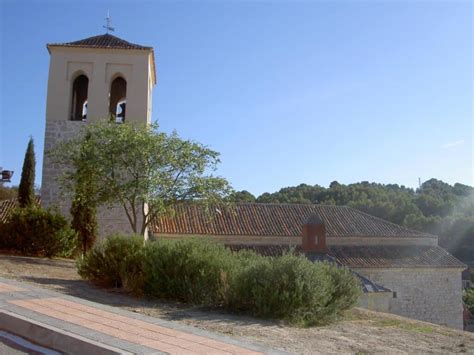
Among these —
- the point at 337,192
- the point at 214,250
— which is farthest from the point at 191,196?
the point at 337,192

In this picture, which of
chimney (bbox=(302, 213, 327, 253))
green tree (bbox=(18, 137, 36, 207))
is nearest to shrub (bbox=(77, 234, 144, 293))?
green tree (bbox=(18, 137, 36, 207))

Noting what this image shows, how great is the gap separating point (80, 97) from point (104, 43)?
251cm

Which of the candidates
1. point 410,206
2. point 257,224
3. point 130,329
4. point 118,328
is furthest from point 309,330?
point 410,206

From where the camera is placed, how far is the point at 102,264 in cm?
916

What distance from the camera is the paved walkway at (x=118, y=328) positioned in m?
4.13

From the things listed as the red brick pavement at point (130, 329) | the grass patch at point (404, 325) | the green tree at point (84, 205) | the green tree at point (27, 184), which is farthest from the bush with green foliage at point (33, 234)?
the grass patch at point (404, 325)

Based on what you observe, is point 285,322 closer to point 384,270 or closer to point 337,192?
point 384,270

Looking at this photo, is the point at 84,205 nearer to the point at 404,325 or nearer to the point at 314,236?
the point at 404,325

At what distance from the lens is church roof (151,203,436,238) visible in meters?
24.5

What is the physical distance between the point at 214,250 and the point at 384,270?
18043 mm

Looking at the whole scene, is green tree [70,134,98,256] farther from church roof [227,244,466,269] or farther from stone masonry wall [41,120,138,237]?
church roof [227,244,466,269]

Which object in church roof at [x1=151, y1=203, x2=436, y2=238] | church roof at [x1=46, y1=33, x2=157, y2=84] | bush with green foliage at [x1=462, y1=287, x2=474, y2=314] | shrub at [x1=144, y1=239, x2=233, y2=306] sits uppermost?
church roof at [x1=46, y1=33, x2=157, y2=84]

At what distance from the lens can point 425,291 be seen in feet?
80.9

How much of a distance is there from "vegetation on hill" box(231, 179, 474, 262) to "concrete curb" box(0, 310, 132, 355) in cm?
3787
